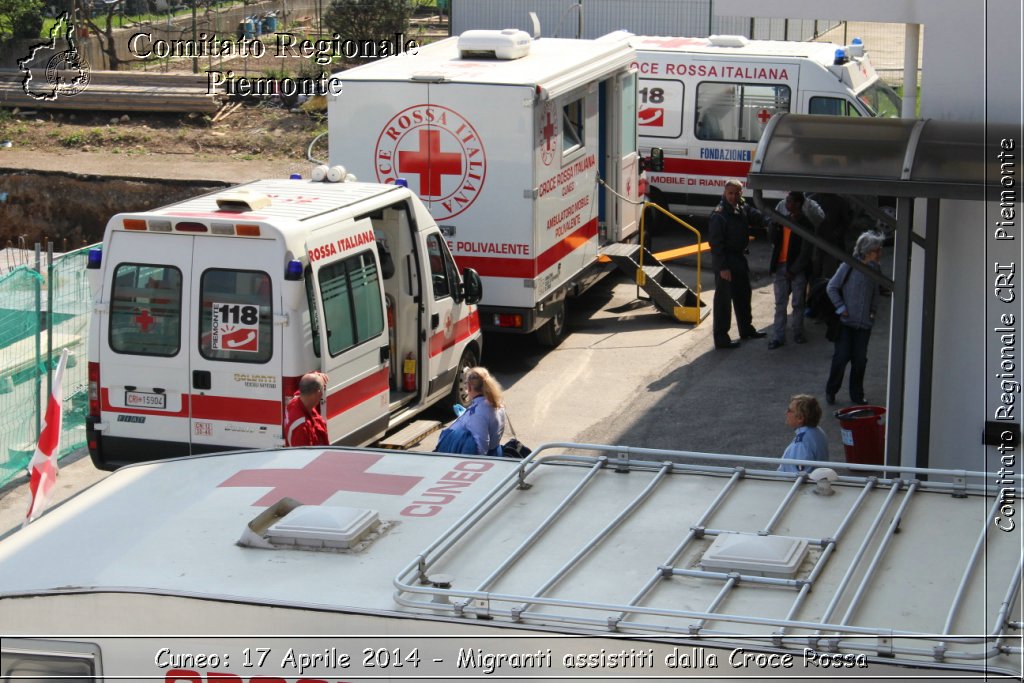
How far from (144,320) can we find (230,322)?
0.72 m

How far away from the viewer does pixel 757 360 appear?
14.3 meters

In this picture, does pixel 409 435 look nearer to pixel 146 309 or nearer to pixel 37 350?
pixel 146 309

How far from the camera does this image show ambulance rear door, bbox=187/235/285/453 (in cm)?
955

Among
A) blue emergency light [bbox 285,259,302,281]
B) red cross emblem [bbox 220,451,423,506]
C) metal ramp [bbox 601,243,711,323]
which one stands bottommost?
metal ramp [bbox 601,243,711,323]

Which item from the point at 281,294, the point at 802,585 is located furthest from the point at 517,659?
the point at 281,294

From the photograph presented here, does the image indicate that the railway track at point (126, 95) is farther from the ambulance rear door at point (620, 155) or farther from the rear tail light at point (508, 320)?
the rear tail light at point (508, 320)

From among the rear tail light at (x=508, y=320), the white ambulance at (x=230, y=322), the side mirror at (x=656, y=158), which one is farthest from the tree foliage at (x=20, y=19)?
the white ambulance at (x=230, y=322)

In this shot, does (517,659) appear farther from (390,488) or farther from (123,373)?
(123,373)

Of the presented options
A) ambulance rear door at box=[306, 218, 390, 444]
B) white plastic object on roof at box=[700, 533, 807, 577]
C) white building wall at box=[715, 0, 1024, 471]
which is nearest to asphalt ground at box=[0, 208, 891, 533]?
ambulance rear door at box=[306, 218, 390, 444]

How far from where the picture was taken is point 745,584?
15.0ft

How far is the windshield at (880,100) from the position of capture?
18.8 meters

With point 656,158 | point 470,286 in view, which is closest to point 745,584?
point 470,286

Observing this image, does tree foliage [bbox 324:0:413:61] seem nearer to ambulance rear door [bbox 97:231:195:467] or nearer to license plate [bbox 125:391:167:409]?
ambulance rear door [bbox 97:231:195:467]

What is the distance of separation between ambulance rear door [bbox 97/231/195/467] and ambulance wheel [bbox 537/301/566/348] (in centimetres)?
547
